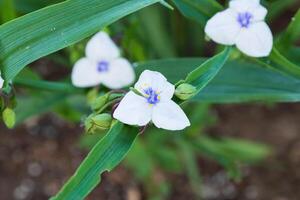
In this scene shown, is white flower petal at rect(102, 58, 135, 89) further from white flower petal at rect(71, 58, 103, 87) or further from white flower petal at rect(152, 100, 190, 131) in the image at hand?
white flower petal at rect(152, 100, 190, 131)

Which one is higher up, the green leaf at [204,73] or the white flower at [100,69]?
the green leaf at [204,73]

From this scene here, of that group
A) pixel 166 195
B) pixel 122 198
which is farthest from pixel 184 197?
pixel 122 198

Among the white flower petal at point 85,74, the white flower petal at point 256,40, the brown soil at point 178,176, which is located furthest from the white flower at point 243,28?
the brown soil at point 178,176

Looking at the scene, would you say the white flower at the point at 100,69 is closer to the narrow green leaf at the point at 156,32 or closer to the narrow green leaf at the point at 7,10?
the narrow green leaf at the point at 7,10

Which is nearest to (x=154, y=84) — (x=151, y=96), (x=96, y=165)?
(x=151, y=96)

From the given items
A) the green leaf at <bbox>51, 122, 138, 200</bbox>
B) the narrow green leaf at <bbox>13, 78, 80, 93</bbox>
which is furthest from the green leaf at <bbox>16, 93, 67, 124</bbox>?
the green leaf at <bbox>51, 122, 138, 200</bbox>

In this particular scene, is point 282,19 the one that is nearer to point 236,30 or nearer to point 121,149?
point 236,30
